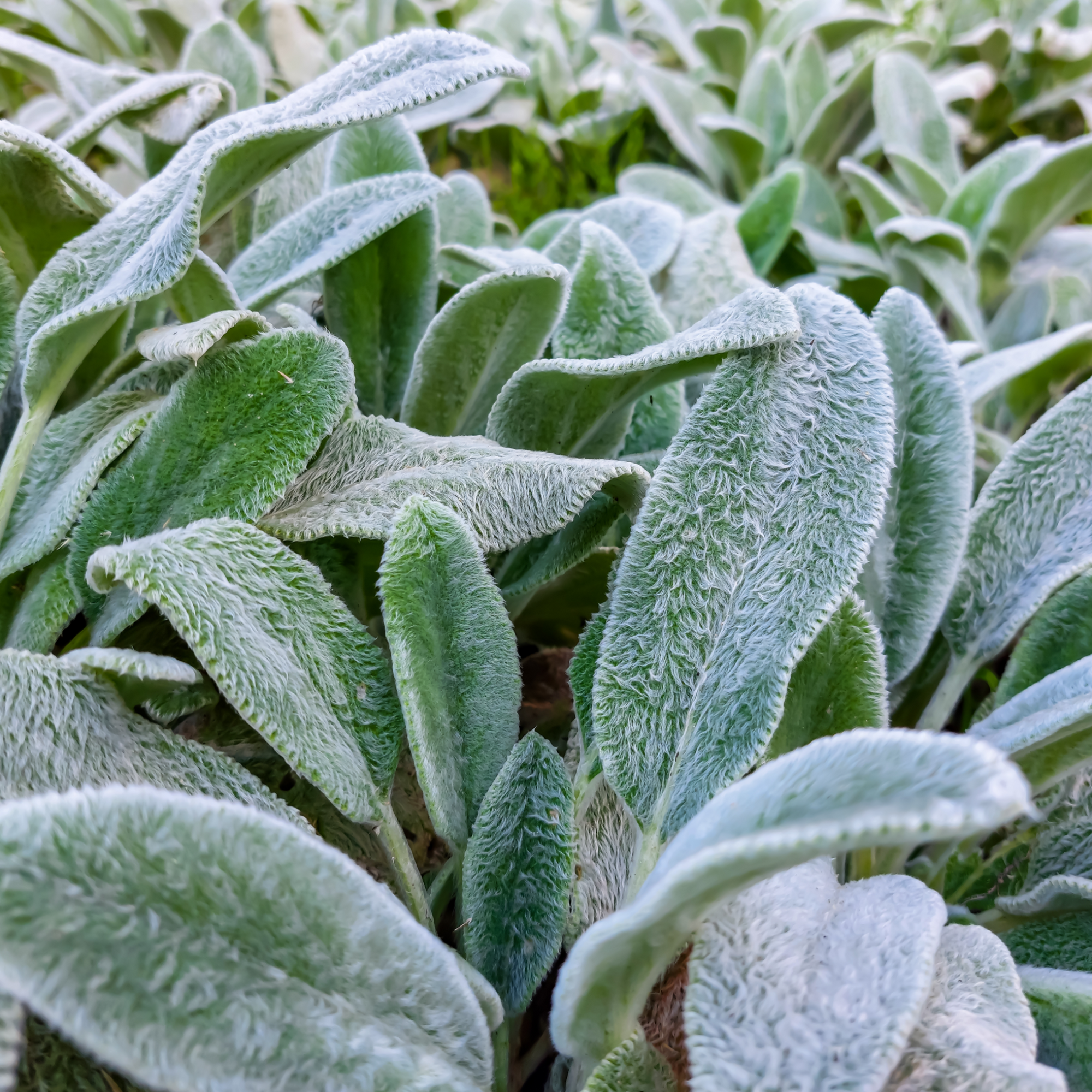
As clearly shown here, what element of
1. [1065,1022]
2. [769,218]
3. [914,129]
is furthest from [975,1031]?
[914,129]

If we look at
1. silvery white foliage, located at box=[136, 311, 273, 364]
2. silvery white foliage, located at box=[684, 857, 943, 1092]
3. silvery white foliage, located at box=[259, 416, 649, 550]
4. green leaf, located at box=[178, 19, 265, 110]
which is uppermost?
green leaf, located at box=[178, 19, 265, 110]

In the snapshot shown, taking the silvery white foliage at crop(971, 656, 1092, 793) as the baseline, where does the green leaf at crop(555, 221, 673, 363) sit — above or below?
above

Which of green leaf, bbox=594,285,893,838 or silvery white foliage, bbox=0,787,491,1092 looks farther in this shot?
green leaf, bbox=594,285,893,838

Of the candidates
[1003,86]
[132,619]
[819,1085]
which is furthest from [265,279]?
[1003,86]

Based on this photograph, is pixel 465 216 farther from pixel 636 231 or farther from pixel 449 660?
pixel 449 660

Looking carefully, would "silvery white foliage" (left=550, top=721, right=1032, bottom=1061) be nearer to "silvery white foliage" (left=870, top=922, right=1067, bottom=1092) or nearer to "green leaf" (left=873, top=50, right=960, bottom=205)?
"silvery white foliage" (left=870, top=922, right=1067, bottom=1092)

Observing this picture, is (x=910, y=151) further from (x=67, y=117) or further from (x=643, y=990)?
(x=643, y=990)

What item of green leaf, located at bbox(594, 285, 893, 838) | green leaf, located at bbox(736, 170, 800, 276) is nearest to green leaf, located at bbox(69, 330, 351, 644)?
green leaf, located at bbox(594, 285, 893, 838)

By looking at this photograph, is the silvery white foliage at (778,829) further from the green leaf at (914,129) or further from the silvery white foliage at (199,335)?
the green leaf at (914,129)
